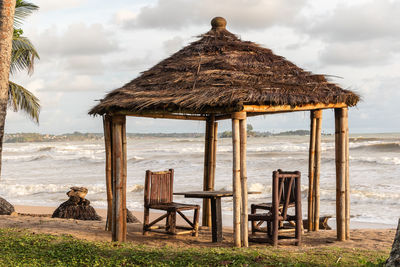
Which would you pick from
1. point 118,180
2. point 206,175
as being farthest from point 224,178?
point 118,180

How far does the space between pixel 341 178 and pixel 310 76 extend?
165 centimetres

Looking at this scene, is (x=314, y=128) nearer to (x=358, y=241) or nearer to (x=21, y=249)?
(x=358, y=241)

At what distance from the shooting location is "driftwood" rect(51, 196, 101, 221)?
1120 centimetres

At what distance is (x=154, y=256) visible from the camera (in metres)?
6.23

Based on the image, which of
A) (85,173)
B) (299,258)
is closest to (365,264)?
(299,258)

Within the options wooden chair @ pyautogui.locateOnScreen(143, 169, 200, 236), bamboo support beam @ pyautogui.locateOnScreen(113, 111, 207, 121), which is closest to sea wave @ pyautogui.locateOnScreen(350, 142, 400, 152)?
bamboo support beam @ pyautogui.locateOnScreen(113, 111, 207, 121)

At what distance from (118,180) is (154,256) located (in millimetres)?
1808

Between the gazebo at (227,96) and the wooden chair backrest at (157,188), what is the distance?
1.50 ft

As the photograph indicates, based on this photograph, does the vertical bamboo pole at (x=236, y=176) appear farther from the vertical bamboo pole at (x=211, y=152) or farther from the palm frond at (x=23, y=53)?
the palm frond at (x=23, y=53)

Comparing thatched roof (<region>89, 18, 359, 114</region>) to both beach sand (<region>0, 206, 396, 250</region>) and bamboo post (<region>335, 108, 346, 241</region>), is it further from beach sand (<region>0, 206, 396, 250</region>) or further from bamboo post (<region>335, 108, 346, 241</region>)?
beach sand (<region>0, 206, 396, 250</region>)

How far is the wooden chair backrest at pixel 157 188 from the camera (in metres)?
8.20

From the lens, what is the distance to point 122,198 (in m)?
7.78

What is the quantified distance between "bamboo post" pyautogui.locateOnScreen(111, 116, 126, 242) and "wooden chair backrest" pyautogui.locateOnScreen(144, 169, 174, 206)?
512 millimetres

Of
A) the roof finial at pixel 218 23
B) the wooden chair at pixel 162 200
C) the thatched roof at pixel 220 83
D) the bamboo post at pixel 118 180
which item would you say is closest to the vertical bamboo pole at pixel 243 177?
the thatched roof at pixel 220 83
